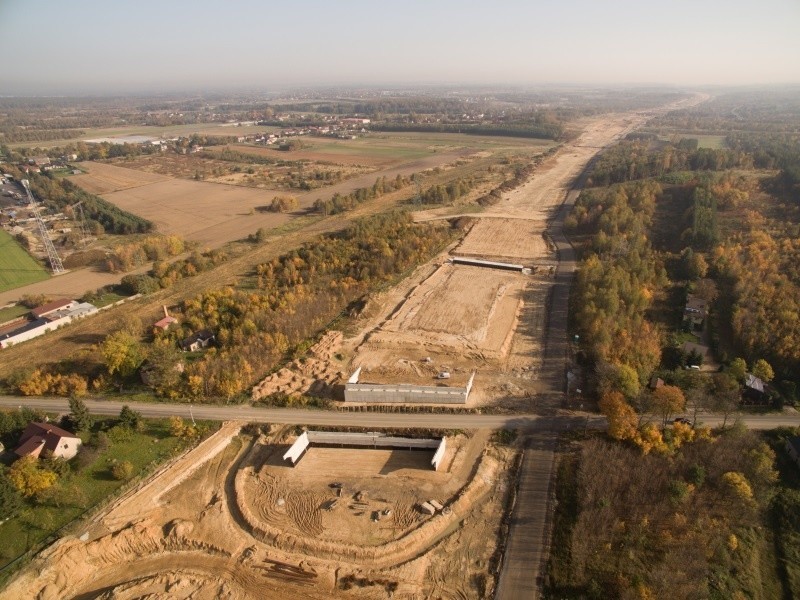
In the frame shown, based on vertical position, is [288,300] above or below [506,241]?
below

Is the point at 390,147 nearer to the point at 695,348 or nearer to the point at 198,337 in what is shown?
the point at 198,337

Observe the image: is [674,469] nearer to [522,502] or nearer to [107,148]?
[522,502]

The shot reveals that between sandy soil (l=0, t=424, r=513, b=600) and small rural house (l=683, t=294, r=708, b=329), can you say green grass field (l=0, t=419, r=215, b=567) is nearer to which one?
sandy soil (l=0, t=424, r=513, b=600)

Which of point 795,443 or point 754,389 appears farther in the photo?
point 754,389

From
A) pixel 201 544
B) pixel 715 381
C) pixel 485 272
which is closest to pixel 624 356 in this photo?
pixel 715 381

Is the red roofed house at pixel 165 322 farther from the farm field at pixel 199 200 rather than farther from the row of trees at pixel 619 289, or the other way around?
the row of trees at pixel 619 289

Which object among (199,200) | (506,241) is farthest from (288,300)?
(199,200)
